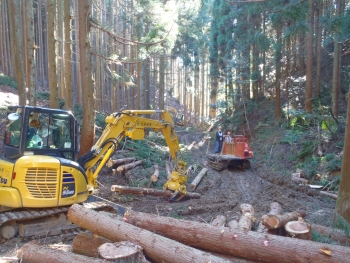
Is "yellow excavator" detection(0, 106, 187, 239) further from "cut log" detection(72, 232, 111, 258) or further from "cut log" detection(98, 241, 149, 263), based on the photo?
"cut log" detection(98, 241, 149, 263)

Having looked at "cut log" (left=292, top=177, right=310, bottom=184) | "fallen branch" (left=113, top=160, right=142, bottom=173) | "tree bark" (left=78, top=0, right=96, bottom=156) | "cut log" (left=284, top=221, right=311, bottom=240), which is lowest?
"cut log" (left=292, top=177, right=310, bottom=184)

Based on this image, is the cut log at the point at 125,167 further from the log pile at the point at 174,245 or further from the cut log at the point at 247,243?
the cut log at the point at 247,243

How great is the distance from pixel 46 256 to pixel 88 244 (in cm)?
66

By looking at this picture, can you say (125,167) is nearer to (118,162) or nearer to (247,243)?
(118,162)

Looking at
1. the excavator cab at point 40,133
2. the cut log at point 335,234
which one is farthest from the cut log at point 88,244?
the cut log at point 335,234

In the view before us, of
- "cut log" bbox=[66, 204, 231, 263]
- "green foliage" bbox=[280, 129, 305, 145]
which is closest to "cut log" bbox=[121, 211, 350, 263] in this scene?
"cut log" bbox=[66, 204, 231, 263]

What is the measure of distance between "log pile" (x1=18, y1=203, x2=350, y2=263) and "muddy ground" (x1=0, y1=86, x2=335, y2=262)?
183cm

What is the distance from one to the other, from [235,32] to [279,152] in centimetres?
1416

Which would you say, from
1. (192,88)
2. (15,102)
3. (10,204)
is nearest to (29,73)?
(10,204)

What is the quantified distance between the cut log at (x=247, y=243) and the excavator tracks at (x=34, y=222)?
279cm

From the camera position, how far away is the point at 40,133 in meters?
7.30

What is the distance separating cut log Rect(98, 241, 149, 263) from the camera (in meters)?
4.14

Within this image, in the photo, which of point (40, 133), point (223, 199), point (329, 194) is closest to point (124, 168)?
point (223, 199)

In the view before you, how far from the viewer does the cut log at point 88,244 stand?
16.8ft
